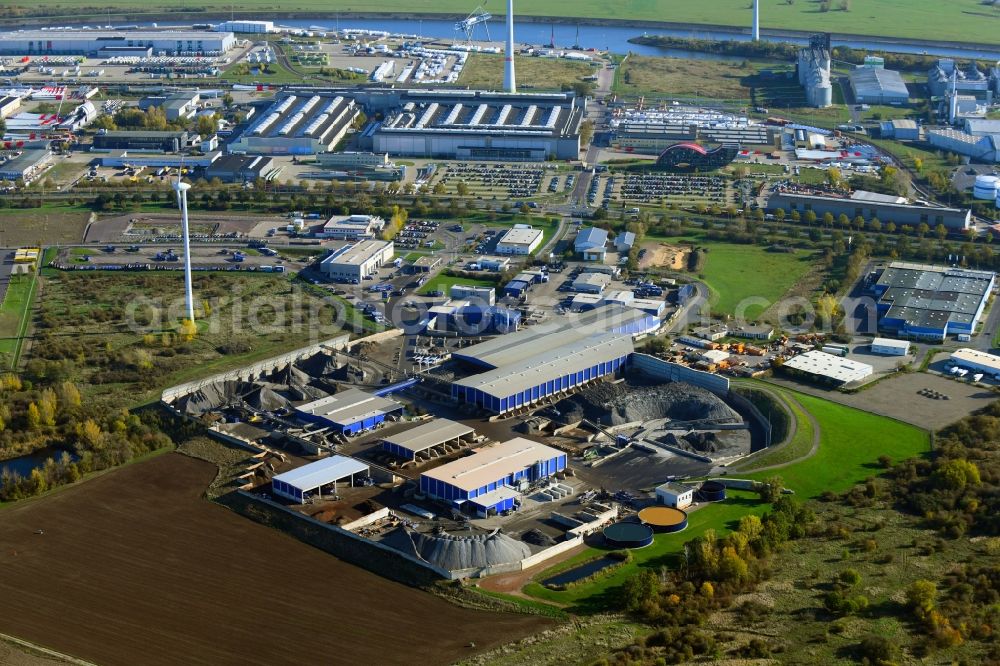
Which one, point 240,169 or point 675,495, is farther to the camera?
point 240,169

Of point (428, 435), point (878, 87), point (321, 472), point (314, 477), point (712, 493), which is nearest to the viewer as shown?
point (712, 493)

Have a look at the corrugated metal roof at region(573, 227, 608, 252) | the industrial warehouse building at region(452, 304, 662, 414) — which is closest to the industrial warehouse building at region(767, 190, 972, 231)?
the corrugated metal roof at region(573, 227, 608, 252)

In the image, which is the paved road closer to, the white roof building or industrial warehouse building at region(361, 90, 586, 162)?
industrial warehouse building at region(361, 90, 586, 162)

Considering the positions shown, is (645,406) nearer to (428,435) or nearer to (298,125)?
(428,435)

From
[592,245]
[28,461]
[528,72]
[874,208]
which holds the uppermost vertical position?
[528,72]

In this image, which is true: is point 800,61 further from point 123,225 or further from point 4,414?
point 4,414

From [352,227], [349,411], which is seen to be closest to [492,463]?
[349,411]
